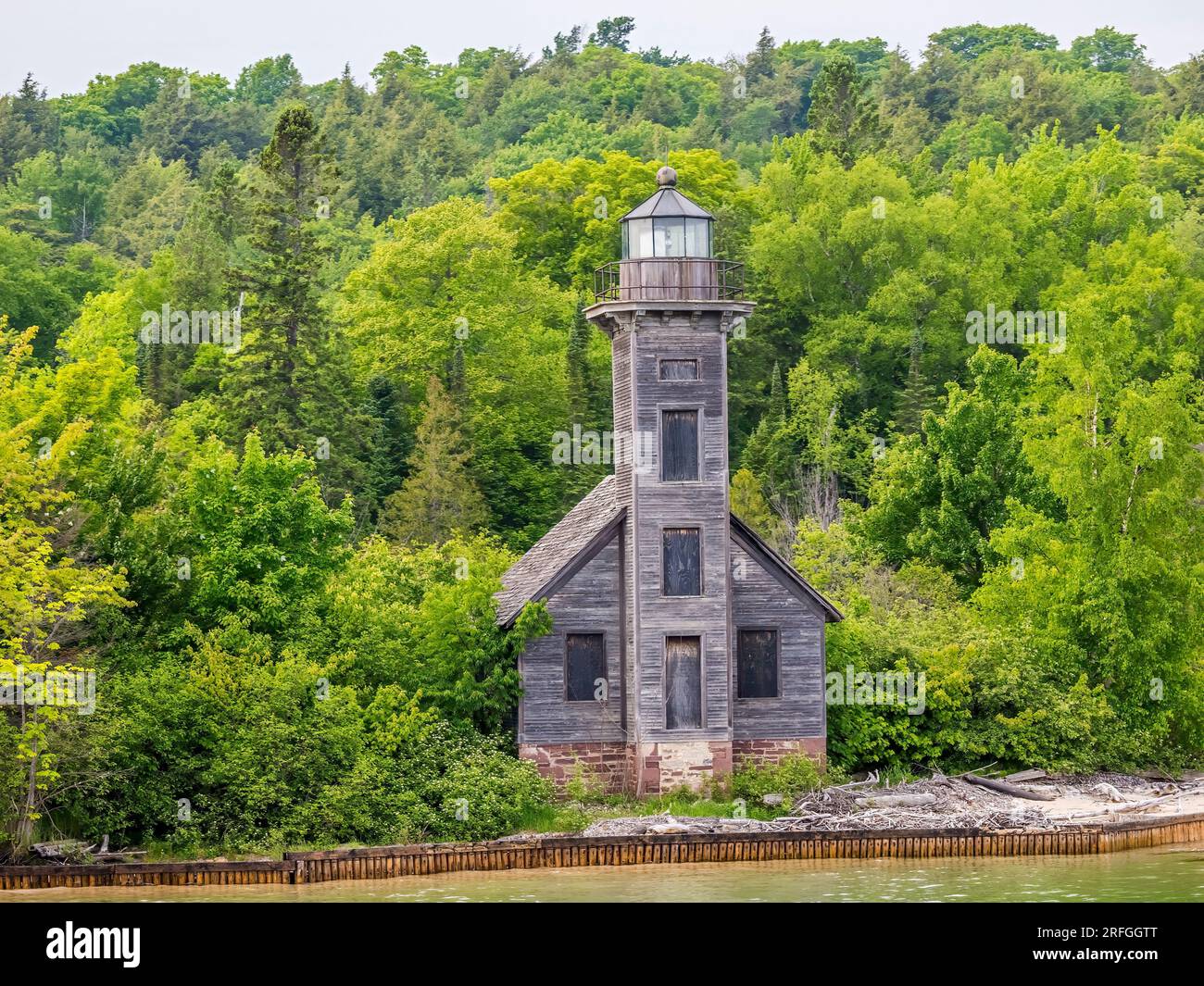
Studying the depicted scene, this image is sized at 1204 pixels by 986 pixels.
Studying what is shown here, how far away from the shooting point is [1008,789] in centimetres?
4641

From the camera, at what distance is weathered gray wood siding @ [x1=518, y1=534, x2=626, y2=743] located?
44938 mm

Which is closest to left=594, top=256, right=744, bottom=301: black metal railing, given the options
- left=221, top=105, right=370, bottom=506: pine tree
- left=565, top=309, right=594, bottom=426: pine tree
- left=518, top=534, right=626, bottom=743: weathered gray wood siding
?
left=518, top=534, right=626, bottom=743: weathered gray wood siding

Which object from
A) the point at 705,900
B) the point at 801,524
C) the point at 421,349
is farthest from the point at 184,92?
the point at 705,900

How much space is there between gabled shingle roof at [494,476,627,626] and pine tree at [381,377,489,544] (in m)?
15.6

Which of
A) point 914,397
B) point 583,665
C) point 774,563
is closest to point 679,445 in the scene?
point 774,563

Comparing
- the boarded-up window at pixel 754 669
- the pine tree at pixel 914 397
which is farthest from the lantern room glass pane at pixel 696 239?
the pine tree at pixel 914 397

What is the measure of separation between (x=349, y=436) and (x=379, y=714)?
30.6 metres

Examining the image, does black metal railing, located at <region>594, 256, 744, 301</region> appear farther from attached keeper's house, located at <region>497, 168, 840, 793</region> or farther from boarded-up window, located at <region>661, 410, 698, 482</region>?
boarded-up window, located at <region>661, 410, 698, 482</region>

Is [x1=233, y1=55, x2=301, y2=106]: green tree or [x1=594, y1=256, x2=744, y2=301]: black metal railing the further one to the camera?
[x1=233, y1=55, x2=301, y2=106]: green tree

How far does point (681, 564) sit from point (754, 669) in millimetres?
3282

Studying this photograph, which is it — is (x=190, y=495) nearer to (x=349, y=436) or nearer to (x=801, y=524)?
(x=801, y=524)

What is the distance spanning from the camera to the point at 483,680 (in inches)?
1752

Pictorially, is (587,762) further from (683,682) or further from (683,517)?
(683,517)
